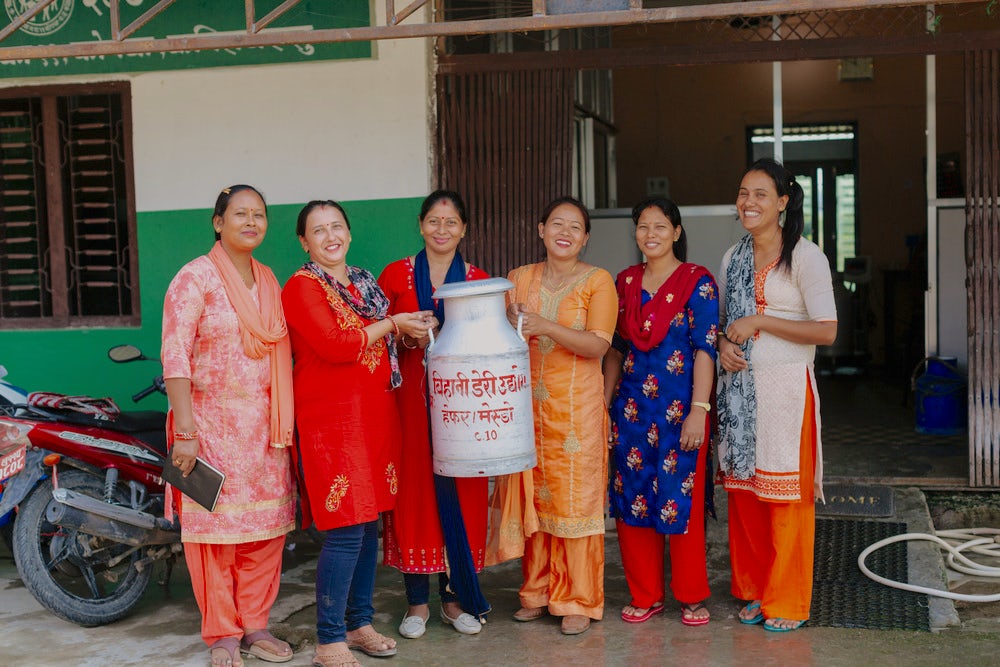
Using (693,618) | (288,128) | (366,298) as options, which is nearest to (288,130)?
(288,128)

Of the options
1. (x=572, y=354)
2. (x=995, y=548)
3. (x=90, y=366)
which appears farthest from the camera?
(x=90, y=366)

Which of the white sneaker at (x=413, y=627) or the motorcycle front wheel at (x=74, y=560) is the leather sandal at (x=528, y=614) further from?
the motorcycle front wheel at (x=74, y=560)

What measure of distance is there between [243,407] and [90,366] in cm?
247

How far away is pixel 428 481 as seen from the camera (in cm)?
381

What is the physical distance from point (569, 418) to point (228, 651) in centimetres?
145

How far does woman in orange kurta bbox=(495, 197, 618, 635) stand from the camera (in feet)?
12.5

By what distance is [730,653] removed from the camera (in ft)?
12.0

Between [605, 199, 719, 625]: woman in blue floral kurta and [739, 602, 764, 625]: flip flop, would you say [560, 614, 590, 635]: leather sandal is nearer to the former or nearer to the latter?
[605, 199, 719, 625]: woman in blue floral kurta

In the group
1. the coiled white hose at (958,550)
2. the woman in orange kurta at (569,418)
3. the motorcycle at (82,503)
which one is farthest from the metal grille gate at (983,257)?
the motorcycle at (82,503)

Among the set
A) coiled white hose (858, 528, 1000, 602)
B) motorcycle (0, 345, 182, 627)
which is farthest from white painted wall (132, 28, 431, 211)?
coiled white hose (858, 528, 1000, 602)

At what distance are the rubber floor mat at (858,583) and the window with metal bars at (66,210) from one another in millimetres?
3730

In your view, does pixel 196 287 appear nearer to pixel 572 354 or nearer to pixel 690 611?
pixel 572 354

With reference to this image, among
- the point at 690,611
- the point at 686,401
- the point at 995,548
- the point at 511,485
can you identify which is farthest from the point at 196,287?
the point at 995,548

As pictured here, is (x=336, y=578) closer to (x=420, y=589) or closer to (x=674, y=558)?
(x=420, y=589)
